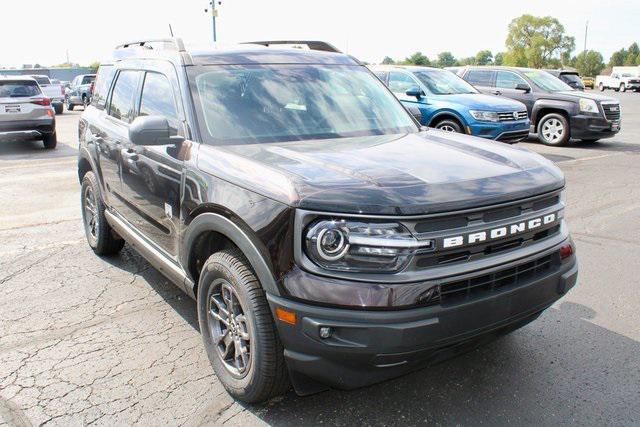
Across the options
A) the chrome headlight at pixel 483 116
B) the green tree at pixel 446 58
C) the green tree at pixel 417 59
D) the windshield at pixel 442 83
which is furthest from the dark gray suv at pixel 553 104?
the green tree at pixel 446 58

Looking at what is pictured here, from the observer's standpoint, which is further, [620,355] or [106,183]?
[106,183]

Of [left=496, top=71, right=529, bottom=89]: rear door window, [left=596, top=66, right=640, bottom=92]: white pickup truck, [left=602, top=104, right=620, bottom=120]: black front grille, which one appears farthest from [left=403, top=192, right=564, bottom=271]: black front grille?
[left=596, top=66, right=640, bottom=92]: white pickup truck

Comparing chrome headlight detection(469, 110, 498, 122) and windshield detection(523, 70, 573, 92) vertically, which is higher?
windshield detection(523, 70, 573, 92)

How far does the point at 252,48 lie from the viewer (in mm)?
Result: 3994

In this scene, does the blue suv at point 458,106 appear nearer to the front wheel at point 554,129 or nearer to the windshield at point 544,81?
the front wheel at point 554,129

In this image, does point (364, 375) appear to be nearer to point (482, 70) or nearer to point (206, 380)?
point (206, 380)

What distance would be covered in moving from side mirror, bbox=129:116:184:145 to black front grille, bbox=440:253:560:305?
6.02 ft

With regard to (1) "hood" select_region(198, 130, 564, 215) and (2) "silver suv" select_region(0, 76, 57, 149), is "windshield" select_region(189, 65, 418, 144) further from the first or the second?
(2) "silver suv" select_region(0, 76, 57, 149)

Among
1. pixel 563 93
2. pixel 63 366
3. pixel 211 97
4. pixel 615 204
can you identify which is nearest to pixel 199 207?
pixel 211 97

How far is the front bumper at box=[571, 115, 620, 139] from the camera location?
12273 millimetres

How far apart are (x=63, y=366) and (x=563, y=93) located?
40.9 ft

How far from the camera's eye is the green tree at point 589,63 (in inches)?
4690

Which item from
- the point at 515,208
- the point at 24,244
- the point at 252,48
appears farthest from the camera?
the point at 24,244

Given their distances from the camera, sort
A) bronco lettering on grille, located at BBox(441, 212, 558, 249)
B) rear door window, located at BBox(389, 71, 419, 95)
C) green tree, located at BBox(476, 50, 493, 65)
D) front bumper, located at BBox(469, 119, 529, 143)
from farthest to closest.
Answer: green tree, located at BBox(476, 50, 493, 65), rear door window, located at BBox(389, 71, 419, 95), front bumper, located at BBox(469, 119, 529, 143), bronco lettering on grille, located at BBox(441, 212, 558, 249)
